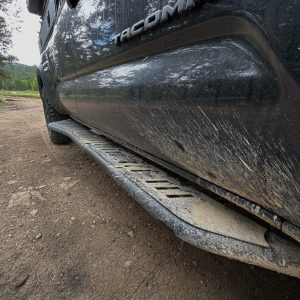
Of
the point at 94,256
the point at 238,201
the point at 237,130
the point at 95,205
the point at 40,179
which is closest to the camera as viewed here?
the point at 237,130

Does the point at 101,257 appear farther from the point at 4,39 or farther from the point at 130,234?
the point at 4,39

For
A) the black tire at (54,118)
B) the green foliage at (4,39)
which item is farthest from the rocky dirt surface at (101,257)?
the green foliage at (4,39)

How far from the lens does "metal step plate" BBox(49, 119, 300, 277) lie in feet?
2.25

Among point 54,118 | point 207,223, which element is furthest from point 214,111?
point 54,118

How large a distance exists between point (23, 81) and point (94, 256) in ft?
146

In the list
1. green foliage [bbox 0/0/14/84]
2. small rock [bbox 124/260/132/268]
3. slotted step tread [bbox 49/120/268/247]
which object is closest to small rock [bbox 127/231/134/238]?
small rock [bbox 124/260/132/268]

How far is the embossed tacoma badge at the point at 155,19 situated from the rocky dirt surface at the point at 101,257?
997 mm

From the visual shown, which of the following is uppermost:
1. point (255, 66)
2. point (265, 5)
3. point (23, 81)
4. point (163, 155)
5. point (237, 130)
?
point (265, 5)

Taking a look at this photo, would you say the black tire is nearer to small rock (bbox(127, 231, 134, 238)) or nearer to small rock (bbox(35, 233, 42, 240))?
small rock (bbox(35, 233, 42, 240))

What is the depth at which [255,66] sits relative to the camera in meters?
0.60

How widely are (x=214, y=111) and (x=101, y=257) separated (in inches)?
38.2

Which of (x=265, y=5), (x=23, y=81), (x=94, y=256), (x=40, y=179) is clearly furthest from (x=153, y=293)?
(x=23, y=81)

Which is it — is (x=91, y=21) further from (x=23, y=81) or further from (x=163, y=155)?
(x=23, y=81)

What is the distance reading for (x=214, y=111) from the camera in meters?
0.70
